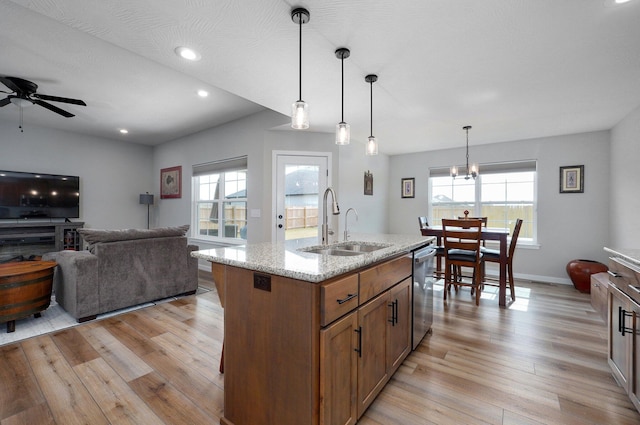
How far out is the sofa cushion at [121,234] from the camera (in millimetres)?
2896

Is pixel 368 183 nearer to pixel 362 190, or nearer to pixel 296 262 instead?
pixel 362 190

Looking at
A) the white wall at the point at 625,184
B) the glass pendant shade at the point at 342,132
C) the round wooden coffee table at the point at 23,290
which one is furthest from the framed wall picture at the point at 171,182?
the white wall at the point at 625,184

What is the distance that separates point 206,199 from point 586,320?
577 cm

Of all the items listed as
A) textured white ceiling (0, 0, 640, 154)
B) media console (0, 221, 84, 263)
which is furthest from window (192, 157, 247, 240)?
media console (0, 221, 84, 263)

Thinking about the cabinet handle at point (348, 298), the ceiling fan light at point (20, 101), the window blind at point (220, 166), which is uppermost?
the ceiling fan light at point (20, 101)

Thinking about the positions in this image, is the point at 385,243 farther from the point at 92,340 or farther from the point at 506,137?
the point at 506,137

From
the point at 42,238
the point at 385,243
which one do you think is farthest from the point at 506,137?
the point at 42,238

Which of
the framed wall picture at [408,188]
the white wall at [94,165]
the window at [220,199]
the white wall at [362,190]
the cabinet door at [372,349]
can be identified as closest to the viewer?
the cabinet door at [372,349]

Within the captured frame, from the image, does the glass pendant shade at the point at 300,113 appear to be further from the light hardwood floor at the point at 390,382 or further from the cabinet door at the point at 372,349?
the light hardwood floor at the point at 390,382

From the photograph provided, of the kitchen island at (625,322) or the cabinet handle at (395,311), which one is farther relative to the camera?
the cabinet handle at (395,311)

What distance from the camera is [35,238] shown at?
4941 millimetres

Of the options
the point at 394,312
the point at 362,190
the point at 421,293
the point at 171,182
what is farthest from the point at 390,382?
the point at 171,182

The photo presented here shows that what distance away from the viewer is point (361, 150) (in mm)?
A: 5035

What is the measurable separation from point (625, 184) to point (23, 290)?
264 inches
